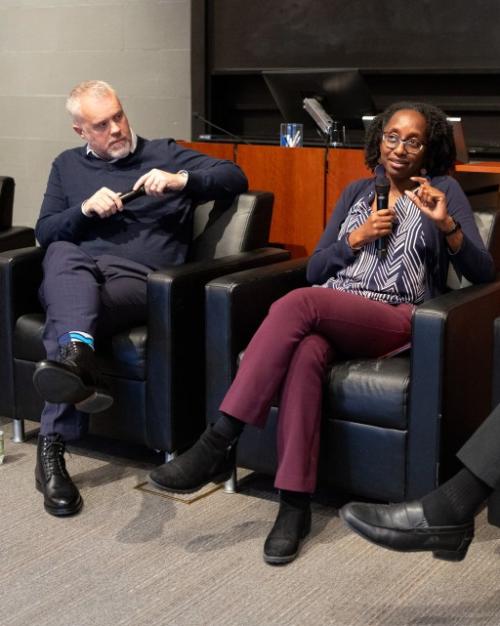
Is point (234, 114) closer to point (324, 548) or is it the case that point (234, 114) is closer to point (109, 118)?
point (109, 118)

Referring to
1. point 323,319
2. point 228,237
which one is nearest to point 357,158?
point 228,237

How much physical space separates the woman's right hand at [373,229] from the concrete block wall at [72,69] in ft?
9.43

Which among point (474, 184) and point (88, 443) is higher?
point (474, 184)

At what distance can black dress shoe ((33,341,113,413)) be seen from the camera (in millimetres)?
2641

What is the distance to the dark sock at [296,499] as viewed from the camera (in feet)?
8.57

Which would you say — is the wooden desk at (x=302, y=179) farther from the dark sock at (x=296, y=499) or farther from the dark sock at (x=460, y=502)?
the dark sock at (x=460, y=502)

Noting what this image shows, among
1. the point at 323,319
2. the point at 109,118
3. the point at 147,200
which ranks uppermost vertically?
the point at 109,118

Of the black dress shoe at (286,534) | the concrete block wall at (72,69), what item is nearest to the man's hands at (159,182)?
the black dress shoe at (286,534)

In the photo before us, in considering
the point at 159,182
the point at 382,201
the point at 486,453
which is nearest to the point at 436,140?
the point at 382,201

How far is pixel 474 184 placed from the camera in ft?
12.6

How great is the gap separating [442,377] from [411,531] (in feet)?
1.54

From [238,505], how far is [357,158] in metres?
1.51

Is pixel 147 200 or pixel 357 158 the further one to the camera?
pixel 357 158

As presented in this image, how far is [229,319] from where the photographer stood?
284cm
